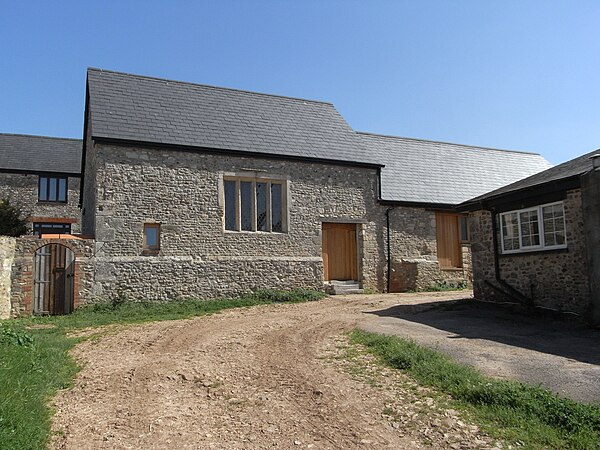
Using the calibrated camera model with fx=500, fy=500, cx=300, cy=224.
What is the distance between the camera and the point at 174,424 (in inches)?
224

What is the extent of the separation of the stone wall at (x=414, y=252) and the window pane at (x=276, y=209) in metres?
4.53

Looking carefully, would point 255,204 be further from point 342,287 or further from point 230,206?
point 342,287

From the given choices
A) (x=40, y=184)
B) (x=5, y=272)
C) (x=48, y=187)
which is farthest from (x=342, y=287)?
Answer: (x=40, y=184)

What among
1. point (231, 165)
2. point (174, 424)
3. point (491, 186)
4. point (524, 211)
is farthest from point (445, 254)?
point (174, 424)

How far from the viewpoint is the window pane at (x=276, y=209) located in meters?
17.4

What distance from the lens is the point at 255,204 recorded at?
1711 cm

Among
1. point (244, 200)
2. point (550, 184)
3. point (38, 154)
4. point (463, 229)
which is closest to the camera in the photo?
point (550, 184)

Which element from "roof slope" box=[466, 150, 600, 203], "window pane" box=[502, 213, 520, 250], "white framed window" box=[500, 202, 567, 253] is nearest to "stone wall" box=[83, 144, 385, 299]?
"roof slope" box=[466, 150, 600, 203]

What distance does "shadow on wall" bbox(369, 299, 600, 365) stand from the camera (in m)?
8.86

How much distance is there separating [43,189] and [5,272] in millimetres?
17375

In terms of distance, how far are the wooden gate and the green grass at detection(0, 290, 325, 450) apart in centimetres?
155

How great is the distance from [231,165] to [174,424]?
11943 millimetres

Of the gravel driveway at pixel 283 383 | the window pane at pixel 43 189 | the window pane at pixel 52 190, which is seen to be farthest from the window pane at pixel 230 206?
the window pane at pixel 43 189

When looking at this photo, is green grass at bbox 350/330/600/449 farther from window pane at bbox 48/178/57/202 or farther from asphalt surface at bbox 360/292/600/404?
window pane at bbox 48/178/57/202
